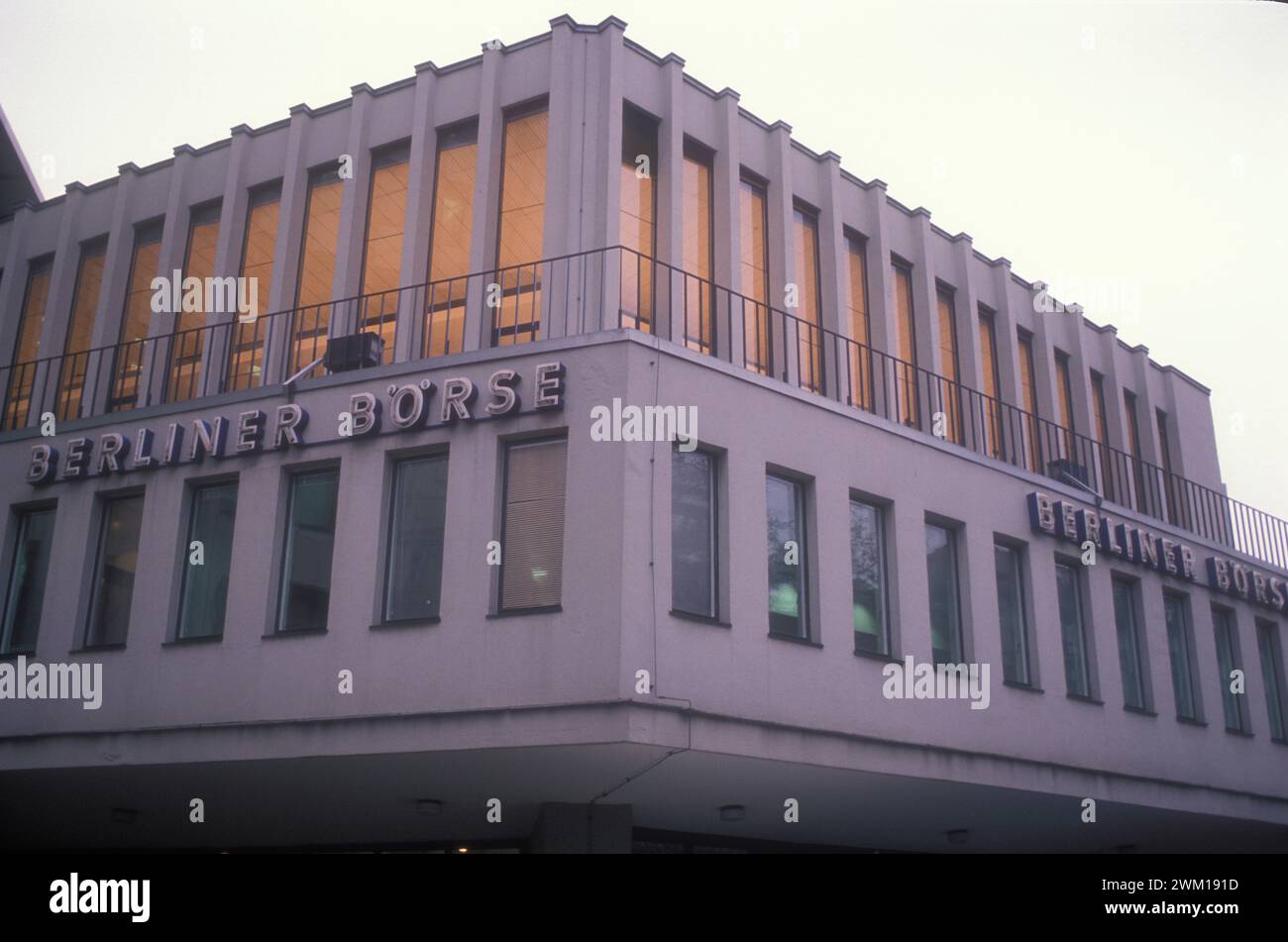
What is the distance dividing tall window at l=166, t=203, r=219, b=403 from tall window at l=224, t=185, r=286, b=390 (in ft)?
1.74

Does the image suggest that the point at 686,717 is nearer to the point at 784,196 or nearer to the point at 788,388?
the point at 788,388

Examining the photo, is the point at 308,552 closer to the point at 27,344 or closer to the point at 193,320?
the point at 193,320

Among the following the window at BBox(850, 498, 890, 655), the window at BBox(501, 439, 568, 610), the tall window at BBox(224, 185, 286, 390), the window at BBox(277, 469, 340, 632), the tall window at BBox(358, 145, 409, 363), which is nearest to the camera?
the window at BBox(501, 439, 568, 610)

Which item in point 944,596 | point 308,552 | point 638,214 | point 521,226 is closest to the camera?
point 308,552

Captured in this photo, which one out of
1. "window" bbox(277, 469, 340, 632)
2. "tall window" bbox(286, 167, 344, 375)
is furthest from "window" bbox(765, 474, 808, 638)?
"tall window" bbox(286, 167, 344, 375)

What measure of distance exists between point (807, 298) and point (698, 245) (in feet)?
6.97

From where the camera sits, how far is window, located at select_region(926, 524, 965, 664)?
1697cm

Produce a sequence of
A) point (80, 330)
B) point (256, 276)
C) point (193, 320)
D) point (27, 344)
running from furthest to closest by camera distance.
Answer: point (27, 344)
point (80, 330)
point (193, 320)
point (256, 276)

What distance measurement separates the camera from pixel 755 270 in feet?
61.8

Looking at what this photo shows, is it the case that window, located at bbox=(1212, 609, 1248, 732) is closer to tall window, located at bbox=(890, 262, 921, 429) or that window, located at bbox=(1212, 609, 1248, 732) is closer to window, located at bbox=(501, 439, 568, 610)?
tall window, located at bbox=(890, 262, 921, 429)

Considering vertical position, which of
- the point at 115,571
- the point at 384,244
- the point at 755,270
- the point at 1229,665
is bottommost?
the point at 1229,665

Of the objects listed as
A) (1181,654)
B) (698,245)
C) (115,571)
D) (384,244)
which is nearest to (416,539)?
(115,571)
